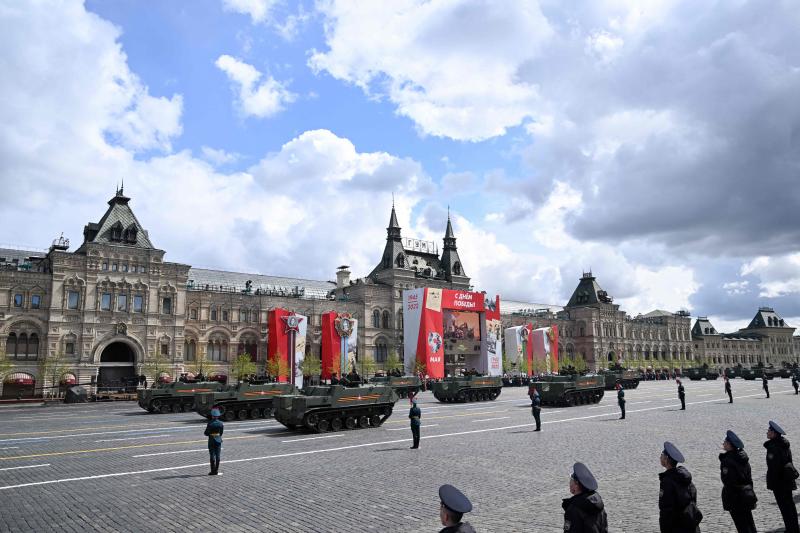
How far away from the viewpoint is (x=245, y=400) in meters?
29.0

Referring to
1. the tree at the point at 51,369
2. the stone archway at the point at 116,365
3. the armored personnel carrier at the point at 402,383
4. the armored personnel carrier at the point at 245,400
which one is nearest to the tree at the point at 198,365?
the stone archway at the point at 116,365

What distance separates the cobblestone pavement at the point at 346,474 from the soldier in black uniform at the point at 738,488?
1.75 m

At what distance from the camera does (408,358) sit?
226ft

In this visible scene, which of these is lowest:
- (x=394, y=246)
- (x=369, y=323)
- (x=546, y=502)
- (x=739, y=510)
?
(x=546, y=502)

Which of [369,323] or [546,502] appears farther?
[369,323]

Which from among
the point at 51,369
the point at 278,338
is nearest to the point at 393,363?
the point at 278,338

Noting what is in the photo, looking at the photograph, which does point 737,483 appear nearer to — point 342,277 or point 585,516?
point 585,516

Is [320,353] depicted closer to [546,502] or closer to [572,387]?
[572,387]

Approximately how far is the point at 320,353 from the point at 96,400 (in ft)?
90.6

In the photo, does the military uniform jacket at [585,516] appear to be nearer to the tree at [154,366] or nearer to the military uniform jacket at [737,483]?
the military uniform jacket at [737,483]

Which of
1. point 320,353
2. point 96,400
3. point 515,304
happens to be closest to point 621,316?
point 515,304

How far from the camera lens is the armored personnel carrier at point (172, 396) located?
32.4 m

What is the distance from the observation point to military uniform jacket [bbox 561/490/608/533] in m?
5.71

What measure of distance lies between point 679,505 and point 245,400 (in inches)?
988
